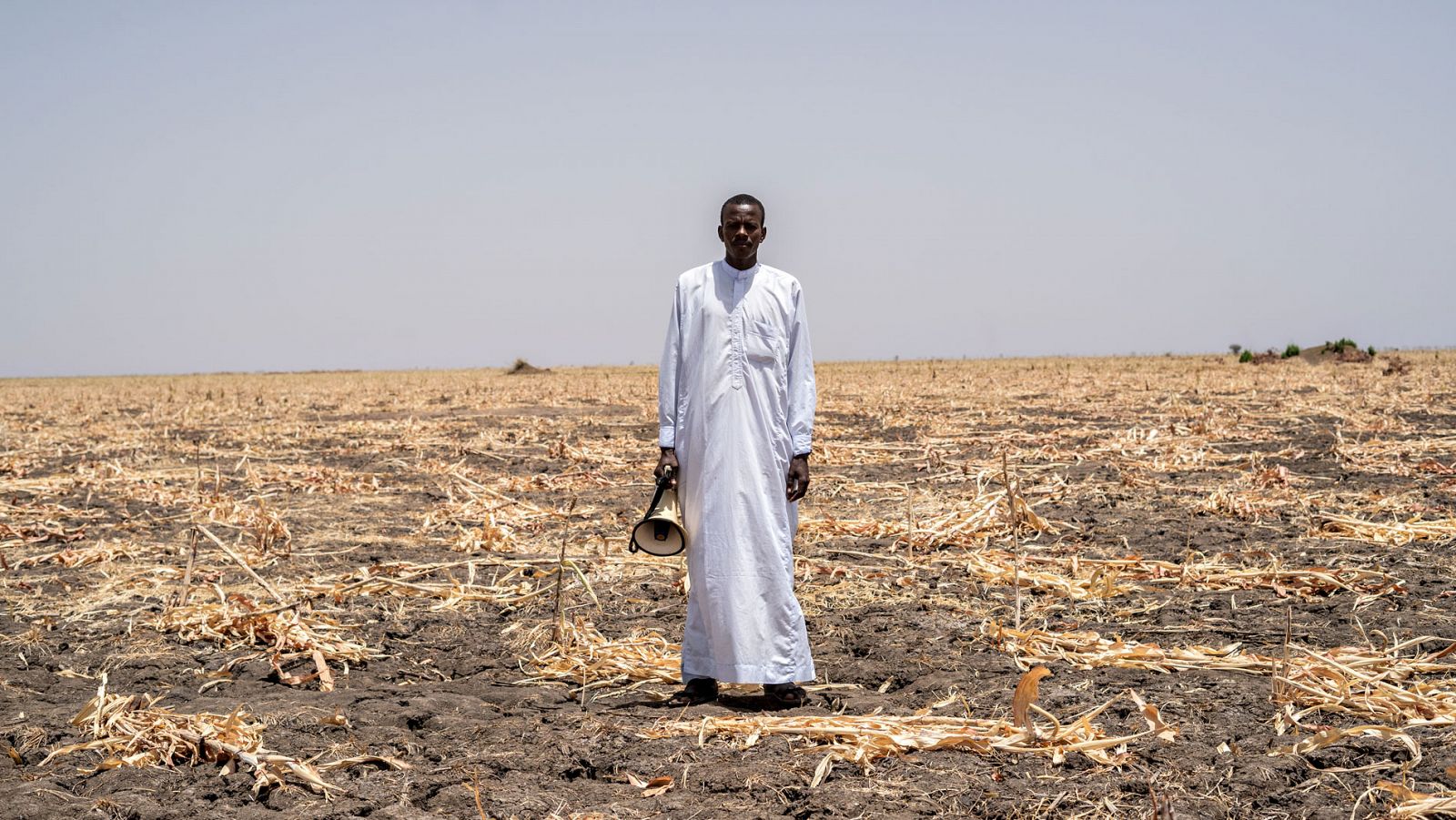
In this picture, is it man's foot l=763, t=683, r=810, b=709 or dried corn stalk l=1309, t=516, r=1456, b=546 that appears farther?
dried corn stalk l=1309, t=516, r=1456, b=546

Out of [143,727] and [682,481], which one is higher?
[682,481]

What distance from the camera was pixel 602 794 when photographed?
3361 mm

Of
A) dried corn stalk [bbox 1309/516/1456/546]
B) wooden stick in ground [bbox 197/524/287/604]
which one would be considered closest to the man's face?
wooden stick in ground [bbox 197/524/287/604]

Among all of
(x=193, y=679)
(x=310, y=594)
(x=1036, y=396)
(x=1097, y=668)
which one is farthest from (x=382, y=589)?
(x=1036, y=396)

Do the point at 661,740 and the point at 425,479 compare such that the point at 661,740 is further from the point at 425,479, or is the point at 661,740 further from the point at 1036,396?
the point at 1036,396

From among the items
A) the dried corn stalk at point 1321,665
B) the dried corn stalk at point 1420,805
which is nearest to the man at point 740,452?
the dried corn stalk at point 1321,665

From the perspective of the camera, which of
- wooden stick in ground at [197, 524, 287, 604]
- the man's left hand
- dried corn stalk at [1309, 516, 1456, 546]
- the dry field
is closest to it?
the dry field

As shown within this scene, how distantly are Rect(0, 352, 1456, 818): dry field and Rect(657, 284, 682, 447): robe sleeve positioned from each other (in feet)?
2.20

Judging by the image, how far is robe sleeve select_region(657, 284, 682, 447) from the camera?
442cm

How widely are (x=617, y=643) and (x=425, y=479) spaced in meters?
6.16

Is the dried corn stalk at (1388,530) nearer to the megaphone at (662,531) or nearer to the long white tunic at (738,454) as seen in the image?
the long white tunic at (738,454)

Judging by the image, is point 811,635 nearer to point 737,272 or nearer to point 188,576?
point 737,272

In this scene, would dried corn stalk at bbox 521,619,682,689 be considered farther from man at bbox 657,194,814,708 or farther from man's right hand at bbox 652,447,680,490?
man's right hand at bbox 652,447,680,490

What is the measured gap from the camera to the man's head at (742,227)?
4312 millimetres
